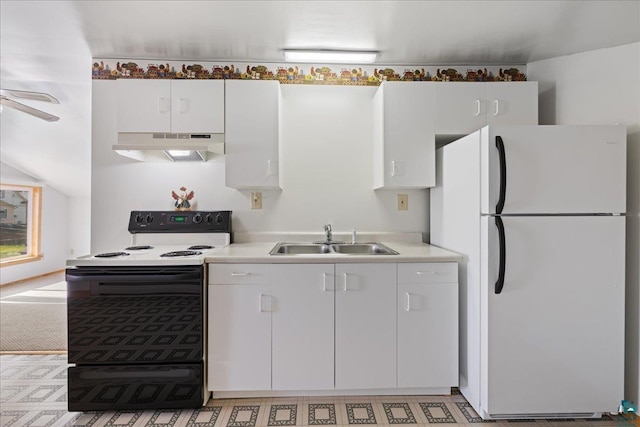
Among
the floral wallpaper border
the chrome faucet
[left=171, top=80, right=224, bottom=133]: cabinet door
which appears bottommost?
the chrome faucet

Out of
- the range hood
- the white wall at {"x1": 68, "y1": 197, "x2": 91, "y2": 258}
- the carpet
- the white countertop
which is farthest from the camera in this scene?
the white wall at {"x1": 68, "y1": 197, "x2": 91, "y2": 258}

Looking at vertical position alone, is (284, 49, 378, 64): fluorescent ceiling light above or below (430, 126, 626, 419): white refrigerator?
above

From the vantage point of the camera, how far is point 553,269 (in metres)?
1.76

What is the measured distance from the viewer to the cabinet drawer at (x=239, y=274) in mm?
1951

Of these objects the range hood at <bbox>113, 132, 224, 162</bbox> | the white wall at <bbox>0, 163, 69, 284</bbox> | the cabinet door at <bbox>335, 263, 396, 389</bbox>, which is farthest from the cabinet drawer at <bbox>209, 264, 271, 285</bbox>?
the white wall at <bbox>0, 163, 69, 284</bbox>

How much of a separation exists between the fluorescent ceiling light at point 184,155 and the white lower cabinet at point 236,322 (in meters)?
0.97

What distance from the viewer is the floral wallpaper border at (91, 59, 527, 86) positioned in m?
2.59

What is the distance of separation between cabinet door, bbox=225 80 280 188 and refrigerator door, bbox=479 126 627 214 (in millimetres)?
1386

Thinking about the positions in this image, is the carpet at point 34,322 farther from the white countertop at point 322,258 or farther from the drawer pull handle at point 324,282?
the drawer pull handle at point 324,282

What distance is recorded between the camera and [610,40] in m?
2.03

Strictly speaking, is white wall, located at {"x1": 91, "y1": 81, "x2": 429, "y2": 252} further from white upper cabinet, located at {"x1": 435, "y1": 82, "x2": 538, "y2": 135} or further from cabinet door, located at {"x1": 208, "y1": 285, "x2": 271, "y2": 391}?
cabinet door, located at {"x1": 208, "y1": 285, "x2": 271, "y2": 391}

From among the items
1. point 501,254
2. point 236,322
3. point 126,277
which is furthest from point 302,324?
point 501,254

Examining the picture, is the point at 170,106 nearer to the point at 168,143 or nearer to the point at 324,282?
the point at 168,143

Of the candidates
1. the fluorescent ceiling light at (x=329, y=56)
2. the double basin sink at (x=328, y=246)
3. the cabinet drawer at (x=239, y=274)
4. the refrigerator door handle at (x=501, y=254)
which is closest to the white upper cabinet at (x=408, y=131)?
the fluorescent ceiling light at (x=329, y=56)
